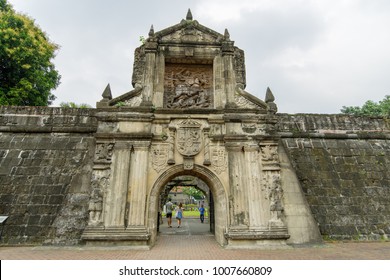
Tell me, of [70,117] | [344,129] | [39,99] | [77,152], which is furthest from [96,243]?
[39,99]

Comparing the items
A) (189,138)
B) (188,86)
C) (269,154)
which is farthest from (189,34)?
(269,154)

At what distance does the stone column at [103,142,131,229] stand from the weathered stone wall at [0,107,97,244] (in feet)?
Answer: 2.91

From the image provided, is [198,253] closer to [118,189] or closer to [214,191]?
[214,191]

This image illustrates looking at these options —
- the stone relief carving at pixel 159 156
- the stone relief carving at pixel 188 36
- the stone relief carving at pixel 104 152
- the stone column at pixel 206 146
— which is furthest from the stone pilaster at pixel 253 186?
the stone relief carving at pixel 188 36

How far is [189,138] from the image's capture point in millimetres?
8914

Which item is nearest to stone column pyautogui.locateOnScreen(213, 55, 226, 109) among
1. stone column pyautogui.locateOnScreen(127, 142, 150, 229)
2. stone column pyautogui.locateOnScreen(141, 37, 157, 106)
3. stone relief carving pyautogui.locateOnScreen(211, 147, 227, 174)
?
stone relief carving pyautogui.locateOnScreen(211, 147, 227, 174)

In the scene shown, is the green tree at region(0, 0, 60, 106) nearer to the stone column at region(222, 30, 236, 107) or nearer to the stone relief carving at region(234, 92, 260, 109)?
the stone column at region(222, 30, 236, 107)

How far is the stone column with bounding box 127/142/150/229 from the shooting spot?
7.84 m

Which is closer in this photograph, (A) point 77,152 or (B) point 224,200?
(B) point 224,200

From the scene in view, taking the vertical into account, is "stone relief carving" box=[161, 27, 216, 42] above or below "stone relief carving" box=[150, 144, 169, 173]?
above

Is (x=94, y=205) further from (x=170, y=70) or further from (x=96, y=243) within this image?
(x=170, y=70)

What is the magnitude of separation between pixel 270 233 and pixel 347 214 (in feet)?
12.7

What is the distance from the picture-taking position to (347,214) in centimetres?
932

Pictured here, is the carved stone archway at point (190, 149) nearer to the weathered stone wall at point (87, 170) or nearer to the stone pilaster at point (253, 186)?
the stone pilaster at point (253, 186)
